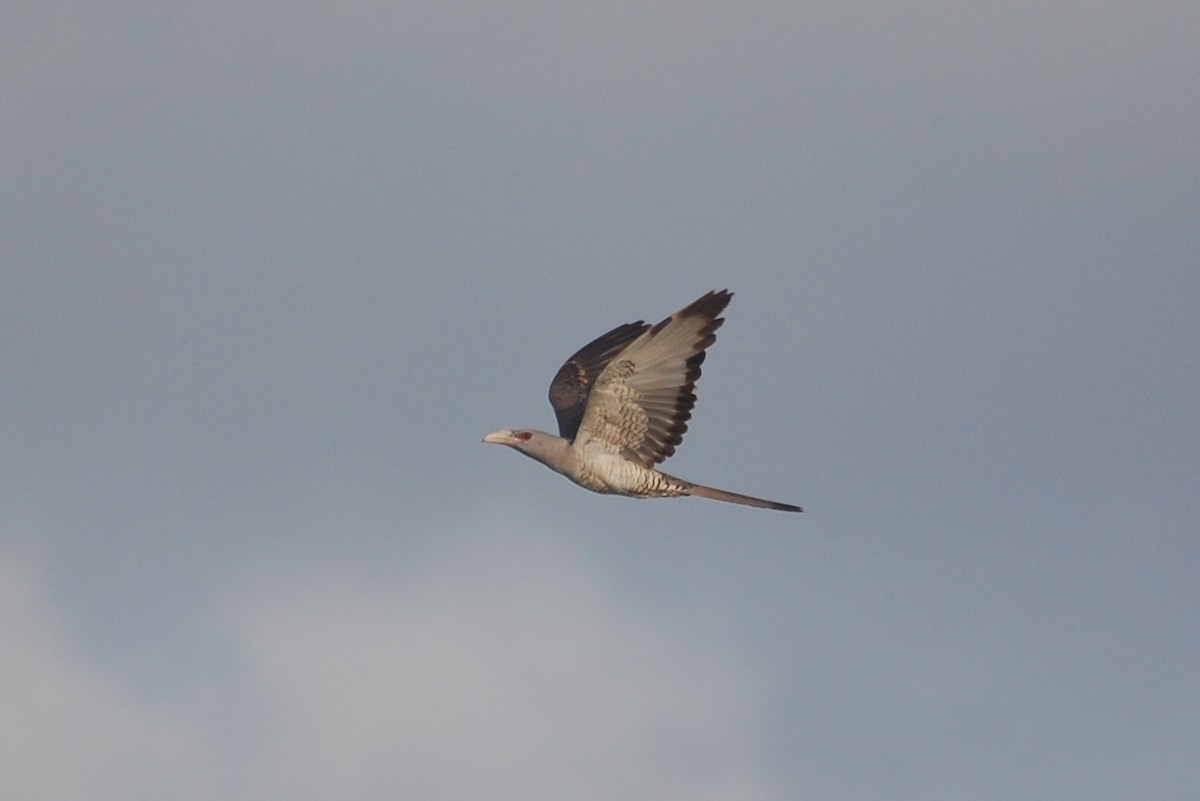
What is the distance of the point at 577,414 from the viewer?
2877cm

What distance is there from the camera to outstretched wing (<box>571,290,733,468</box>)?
27.2m

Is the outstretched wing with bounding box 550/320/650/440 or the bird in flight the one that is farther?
the outstretched wing with bounding box 550/320/650/440

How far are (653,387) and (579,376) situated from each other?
5.54 feet

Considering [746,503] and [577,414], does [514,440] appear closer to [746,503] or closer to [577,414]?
[577,414]

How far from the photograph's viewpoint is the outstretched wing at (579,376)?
2841cm

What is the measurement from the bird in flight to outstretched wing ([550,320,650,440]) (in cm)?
5

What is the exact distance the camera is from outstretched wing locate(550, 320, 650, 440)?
1118 inches

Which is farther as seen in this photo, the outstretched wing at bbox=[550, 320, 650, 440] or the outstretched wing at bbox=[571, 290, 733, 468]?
the outstretched wing at bbox=[550, 320, 650, 440]

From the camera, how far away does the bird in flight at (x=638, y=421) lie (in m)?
27.3

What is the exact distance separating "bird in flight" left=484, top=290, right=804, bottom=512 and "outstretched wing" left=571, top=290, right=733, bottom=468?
0.01m

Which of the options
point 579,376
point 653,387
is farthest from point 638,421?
point 579,376

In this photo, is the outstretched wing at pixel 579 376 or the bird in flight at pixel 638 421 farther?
the outstretched wing at pixel 579 376

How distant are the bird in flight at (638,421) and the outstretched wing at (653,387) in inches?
0.5

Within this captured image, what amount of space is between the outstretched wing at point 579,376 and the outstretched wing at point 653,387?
32 centimetres
